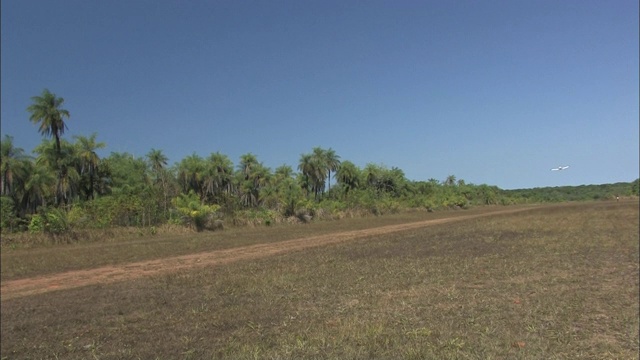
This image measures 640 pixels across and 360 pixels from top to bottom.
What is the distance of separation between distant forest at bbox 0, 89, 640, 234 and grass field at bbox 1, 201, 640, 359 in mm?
20378

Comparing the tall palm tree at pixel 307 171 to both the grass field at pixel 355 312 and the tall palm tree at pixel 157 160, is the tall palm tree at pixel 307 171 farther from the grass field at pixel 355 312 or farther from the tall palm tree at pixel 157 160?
the grass field at pixel 355 312

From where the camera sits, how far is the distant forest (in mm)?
32719

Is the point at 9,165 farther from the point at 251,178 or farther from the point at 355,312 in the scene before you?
the point at 355,312

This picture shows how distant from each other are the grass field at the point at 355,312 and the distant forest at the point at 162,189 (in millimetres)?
20378

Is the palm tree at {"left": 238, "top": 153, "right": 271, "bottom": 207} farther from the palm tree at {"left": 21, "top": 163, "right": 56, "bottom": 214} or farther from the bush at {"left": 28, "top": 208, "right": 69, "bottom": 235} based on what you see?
the bush at {"left": 28, "top": 208, "right": 69, "bottom": 235}

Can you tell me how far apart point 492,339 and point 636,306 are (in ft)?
10.7

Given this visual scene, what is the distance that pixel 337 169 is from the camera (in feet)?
274

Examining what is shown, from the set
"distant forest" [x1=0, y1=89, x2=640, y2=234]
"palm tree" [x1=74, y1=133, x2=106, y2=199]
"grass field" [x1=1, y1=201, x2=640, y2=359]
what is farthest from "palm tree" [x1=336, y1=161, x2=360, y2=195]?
"grass field" [x1=1, y1=201, x2=640, y2=359]

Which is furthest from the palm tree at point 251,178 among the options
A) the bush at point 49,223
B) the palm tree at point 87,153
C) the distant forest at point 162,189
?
the bush at point 49,223

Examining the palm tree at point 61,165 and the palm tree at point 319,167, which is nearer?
the palm tree at point 61,165

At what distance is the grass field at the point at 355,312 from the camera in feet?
17.6

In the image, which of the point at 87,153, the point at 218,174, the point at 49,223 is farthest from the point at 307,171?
the point at 49,223

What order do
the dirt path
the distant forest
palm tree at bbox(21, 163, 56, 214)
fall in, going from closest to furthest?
1. the dirt path
2. the distant forest
3. palm tree at bbox(21, 163, 56, 214)

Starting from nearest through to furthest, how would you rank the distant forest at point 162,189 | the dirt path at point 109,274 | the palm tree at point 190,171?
the dirt path at point 109,274
the distant forest at point 162,189
the palm tree at point 190,171
